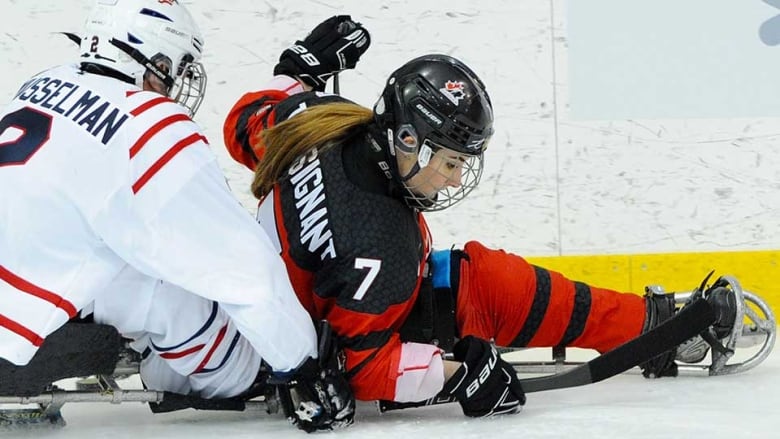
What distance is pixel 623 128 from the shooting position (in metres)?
3.62

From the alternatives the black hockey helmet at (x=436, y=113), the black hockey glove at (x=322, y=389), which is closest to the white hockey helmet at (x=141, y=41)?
the black hockey helmet at (x=436, y=113)

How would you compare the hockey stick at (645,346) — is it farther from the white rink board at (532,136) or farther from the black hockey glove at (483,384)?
the white rink board at (532,136)

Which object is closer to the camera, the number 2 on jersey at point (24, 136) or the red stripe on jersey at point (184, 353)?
the number 2 on jersey at point (24, 136)

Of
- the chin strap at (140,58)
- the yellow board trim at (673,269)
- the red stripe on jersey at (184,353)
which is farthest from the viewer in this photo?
the yellow board trim at (673,269)

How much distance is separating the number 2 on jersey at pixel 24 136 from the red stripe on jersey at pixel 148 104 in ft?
0.47

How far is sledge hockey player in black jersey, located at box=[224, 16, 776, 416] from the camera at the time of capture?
2191 millimetres

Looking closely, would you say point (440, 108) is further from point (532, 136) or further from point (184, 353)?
point (532, 136)

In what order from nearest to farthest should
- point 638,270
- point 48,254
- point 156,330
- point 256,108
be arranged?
point 48,254
point 156,330
point 256,108
point 638,270

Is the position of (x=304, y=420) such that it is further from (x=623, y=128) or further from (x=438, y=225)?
(x=623, y=128)

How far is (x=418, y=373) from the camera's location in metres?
2.22

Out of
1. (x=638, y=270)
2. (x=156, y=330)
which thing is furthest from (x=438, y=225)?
(x=156, y=330)

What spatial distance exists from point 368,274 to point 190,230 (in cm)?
38

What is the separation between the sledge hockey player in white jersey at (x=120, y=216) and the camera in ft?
6.28

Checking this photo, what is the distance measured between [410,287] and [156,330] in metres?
0.49
